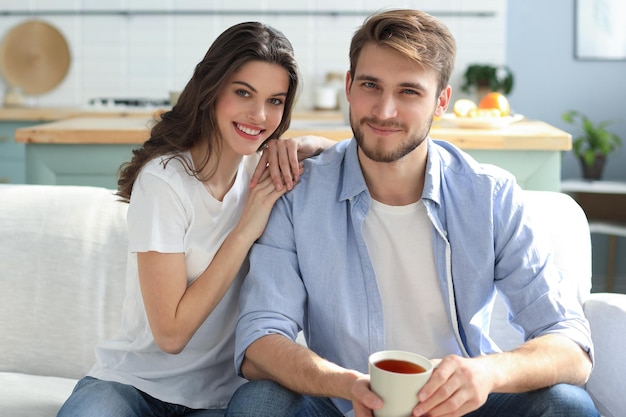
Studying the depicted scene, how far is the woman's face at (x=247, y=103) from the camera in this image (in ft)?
5.94

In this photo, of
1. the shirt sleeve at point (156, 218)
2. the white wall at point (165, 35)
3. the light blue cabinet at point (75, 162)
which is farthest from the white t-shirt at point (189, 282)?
the white wall at point (165, 35)

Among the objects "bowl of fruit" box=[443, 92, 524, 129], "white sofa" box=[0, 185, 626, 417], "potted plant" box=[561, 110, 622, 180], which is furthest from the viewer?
"potted plant" box=[561, 110, 622, 180]

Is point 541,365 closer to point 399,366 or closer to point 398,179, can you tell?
point 399,366

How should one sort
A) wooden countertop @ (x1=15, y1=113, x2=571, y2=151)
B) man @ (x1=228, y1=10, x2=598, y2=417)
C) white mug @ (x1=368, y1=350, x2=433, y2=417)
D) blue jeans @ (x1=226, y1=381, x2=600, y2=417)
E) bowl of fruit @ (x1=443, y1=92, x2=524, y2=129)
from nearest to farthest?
1. white mug @ (x1=368, y1=350, x2=433, y2=417)
2. blue jeans @ (x1=226, y1=381, x2=600, y2=417)
3. man @ (x1=228, y1=10, x2=598, y2=417)
4. wooden countertop @ (x1=15, y1=113, x2=571, y2=151)
5. bowl of fruit @ (x1=443, y1=92, x2=524, y2=129)

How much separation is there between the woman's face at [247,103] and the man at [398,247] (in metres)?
0.17

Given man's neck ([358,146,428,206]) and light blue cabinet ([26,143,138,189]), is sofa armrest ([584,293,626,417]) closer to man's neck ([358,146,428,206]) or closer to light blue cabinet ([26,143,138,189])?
man's neck ([358,146,428,206])

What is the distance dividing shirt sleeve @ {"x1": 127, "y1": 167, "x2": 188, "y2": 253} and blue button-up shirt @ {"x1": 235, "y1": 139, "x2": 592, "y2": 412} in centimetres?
19

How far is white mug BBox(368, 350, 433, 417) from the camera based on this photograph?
1.32m

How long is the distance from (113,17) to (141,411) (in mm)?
4127

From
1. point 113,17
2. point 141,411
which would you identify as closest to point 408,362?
point 141,411

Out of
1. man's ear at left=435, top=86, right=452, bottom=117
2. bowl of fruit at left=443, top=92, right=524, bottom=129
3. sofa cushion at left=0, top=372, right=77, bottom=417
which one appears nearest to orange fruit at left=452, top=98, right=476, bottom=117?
bowl of fruit at left=443, top=92, right=524, bottom=129

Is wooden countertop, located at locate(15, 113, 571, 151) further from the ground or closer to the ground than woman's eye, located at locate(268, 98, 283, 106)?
closer to the ground

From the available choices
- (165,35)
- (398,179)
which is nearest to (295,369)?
(398,179)

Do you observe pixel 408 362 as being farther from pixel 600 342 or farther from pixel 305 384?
pixel 600 342
